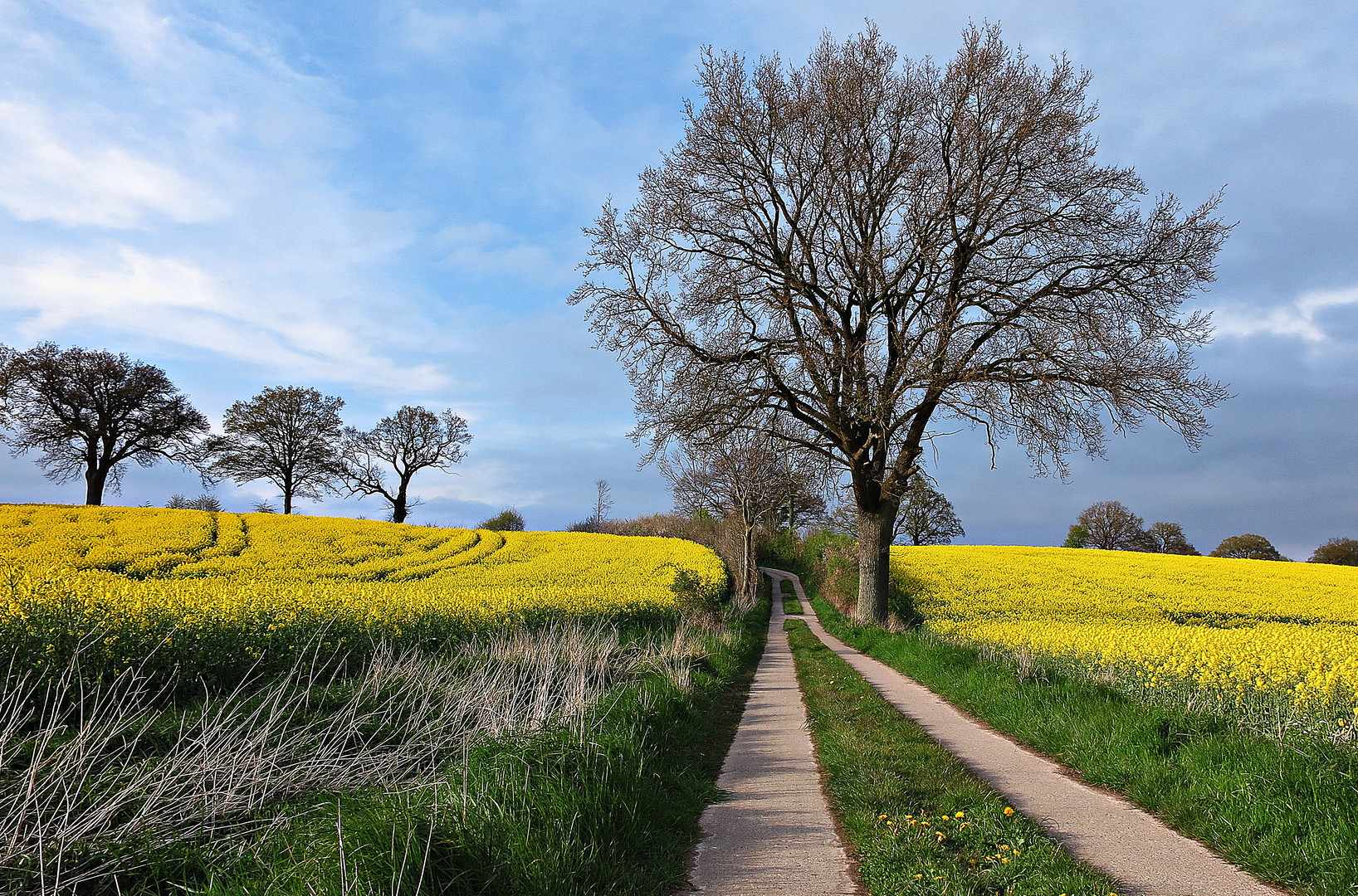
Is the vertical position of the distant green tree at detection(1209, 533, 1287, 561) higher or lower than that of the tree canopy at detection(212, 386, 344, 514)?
lower

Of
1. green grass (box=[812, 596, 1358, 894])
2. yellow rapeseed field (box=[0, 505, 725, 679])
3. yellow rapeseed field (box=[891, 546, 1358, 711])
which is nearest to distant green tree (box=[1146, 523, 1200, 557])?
yellow rapeseed field (box=[891, 546, 1358, 711])

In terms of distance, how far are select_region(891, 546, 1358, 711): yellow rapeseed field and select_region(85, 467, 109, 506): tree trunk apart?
41334 millimetres

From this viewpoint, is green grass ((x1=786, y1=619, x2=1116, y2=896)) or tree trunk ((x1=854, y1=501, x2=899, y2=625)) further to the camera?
tree trunk ((x1=854, y1=501, x2=899, y2=625))

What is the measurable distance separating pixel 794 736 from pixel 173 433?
1726 inches

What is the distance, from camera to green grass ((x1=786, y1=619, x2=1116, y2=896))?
3.85 metres

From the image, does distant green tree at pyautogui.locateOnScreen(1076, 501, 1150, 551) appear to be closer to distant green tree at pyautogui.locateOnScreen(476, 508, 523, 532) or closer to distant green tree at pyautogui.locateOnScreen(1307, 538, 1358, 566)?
distant green tree at pyautogui.locateOnScreen(1307, 538, 1358, 566)

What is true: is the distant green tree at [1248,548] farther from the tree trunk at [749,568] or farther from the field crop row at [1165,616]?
the tree trunk at [749,568]

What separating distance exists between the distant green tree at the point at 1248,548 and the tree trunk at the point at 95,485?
82.3m

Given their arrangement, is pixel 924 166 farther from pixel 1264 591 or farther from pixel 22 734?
pixel 1264 591

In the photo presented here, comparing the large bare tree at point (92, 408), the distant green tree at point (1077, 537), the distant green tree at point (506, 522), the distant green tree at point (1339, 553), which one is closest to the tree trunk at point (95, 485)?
the large bare tree at point (92, 408)

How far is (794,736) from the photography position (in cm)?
768

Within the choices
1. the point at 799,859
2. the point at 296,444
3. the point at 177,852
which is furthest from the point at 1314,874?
the point at 296,444

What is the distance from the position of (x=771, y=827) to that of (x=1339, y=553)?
79.9 meters

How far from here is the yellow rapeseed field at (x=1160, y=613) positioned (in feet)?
30.5
